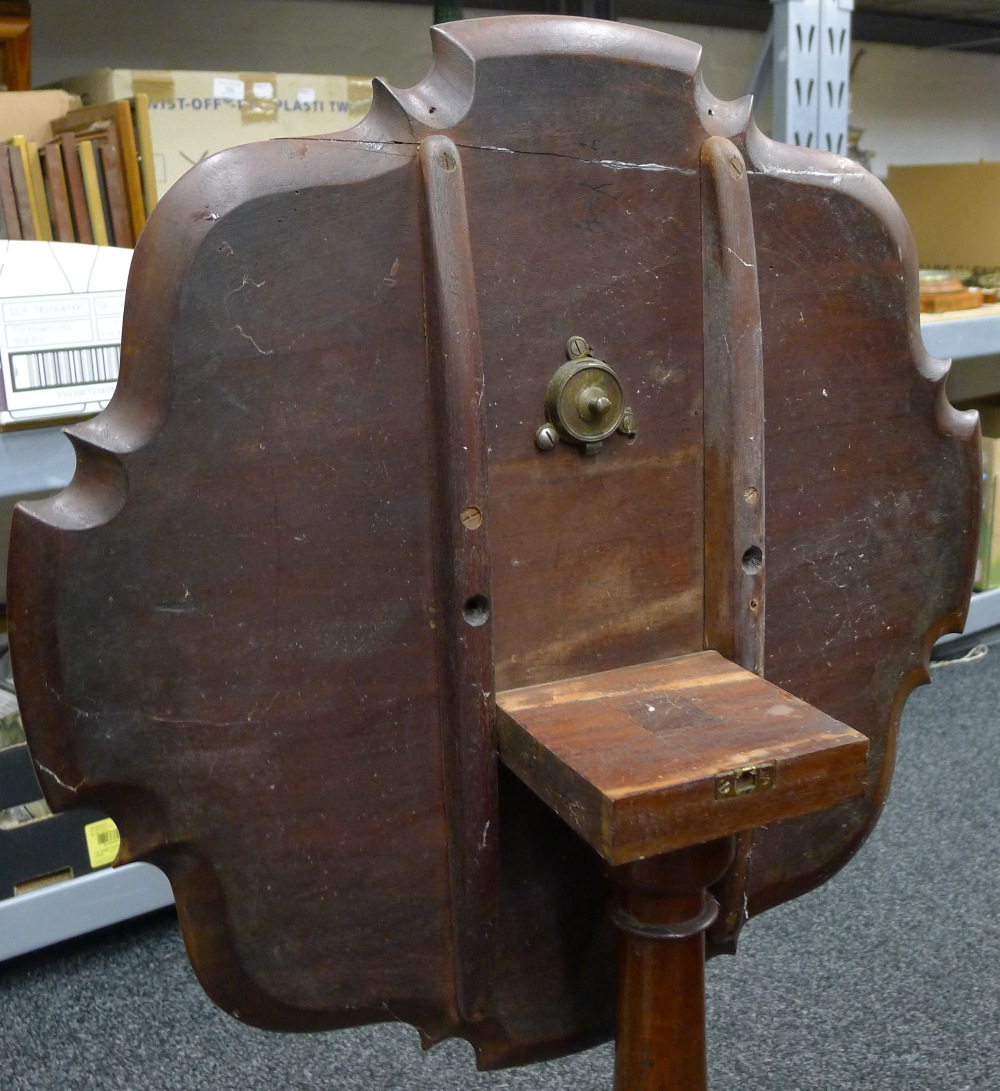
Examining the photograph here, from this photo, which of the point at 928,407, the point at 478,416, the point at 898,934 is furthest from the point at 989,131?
the point at 478,416

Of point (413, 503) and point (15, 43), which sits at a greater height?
point (15, 43)

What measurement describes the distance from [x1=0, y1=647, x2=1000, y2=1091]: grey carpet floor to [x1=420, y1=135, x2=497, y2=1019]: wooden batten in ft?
2.22

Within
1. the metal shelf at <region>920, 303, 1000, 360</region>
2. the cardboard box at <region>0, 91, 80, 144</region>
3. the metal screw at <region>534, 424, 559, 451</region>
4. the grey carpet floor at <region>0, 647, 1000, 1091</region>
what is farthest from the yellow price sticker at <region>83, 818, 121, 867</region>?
the metal shelf at <region>920, 303, 1000, 360</region>

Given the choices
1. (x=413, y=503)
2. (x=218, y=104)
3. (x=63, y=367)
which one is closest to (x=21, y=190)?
(x=218, y=104)

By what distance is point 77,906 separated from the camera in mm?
1403

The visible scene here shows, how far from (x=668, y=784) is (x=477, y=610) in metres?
0.13

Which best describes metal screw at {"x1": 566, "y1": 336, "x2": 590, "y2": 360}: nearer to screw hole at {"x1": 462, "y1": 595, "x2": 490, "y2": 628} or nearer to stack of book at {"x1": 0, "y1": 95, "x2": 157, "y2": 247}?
screw hole at {"x1": 462, "y1": 595, "x2": 490, "y2": 628}

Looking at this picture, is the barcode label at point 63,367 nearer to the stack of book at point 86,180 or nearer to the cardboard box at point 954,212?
the stack of book at point 86,180

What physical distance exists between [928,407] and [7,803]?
1.09 m

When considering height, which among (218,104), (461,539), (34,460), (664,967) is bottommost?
(664,967)

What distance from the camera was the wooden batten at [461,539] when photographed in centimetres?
57

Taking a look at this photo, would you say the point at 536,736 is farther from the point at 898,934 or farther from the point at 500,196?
the point at 898,934

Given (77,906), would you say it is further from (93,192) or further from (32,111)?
(32,111)

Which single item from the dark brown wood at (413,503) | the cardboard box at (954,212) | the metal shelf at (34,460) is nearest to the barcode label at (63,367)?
→ the metal shelf at (34,460)
